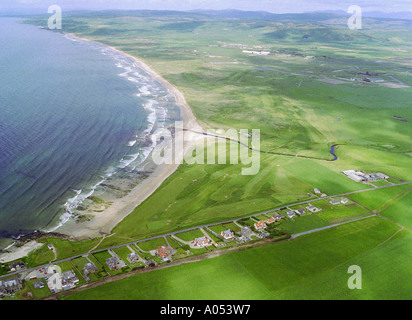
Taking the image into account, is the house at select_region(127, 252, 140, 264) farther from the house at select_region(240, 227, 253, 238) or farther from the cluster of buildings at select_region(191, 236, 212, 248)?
the house at select_region(240, 227, 253, 238)

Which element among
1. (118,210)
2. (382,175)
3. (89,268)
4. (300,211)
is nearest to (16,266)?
(89,268)

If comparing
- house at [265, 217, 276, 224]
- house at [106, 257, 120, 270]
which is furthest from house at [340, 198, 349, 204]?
house at [106, 257, 120, 270]

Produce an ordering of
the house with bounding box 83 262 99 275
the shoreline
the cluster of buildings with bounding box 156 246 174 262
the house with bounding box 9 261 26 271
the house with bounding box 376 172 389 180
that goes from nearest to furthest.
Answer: the house with bounding box 83 262 99 275
the house with bounding box 9 261 26 271
the cluster of buildings with bounding box 156 246 174 262
the shoreline
the house with bounding box 376 172 389 180

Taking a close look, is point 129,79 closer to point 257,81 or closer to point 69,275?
point 257,81

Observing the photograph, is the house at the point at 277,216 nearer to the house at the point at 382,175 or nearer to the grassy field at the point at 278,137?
the grassy field at the point at 278,137

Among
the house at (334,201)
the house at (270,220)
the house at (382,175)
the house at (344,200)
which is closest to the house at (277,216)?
the house at (270,220)

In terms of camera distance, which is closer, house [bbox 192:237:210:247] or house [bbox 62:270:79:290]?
house [bbox 62:270:79:290]
